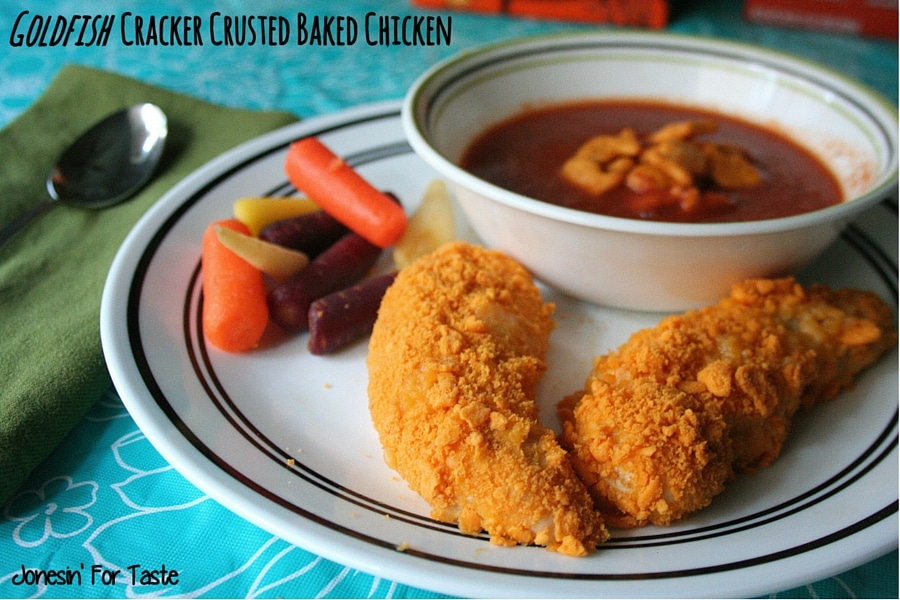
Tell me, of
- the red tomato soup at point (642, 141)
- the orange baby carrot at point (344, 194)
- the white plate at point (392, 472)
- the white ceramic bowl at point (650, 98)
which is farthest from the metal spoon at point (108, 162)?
the red tomato soup at point (642, 141)

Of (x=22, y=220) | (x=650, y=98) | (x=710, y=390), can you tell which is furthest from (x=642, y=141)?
(x=22, y=220)

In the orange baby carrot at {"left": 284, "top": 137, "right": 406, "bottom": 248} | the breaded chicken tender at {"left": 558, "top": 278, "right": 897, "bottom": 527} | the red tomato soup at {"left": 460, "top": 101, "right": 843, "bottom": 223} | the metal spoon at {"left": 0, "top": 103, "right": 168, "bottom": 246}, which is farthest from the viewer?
the metal spoon at {"left": 0, "top": 103, "right": 168, "bottom": 246}

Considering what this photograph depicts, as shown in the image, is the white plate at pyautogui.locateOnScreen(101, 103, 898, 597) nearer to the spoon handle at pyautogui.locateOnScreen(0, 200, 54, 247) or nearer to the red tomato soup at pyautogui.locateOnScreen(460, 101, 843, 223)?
the red tomato soup at pyautogui.locateOnScreen(460, 101, 843, 223)

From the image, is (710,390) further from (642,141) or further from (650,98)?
(650,98)

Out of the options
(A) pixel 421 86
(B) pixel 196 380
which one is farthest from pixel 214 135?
(B) pixel 196 380

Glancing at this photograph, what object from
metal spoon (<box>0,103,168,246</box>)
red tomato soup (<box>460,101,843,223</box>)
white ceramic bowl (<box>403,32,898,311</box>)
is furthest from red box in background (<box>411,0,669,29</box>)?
metal spoon (<box>0,103,168,246</box>)

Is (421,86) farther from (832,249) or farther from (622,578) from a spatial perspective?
(622,578)
